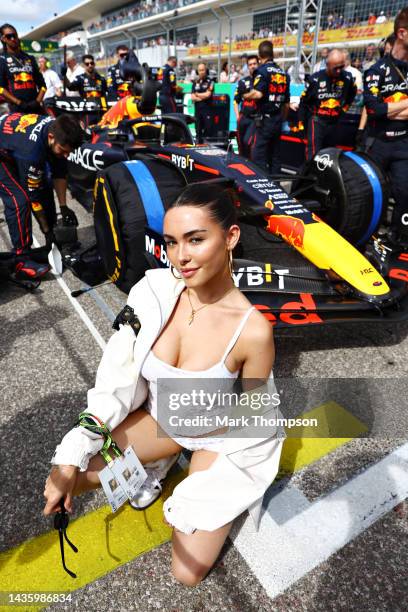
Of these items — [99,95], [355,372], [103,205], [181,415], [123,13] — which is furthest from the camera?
[123,13]

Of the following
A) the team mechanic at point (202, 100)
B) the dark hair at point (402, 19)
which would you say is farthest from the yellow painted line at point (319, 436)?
the team mechanic at point (202, 100)

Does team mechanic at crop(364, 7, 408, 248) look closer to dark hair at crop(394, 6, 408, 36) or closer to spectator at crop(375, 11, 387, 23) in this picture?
dark hair at crop(394, 6, 408, 36)

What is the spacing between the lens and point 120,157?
3.96 meters

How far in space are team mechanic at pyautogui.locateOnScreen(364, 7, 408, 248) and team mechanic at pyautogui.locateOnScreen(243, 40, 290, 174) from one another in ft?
8.40

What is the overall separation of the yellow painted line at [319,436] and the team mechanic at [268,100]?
5.21m

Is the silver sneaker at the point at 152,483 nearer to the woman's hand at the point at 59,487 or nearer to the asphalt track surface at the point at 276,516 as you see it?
the asphalt track surface at the point at 276,516

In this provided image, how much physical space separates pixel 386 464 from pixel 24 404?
1772mm

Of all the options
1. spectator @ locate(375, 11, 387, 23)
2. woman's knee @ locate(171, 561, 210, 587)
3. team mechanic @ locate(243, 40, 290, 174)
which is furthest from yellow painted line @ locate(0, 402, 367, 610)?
spectator @ locate(375, 11, 387, 23)

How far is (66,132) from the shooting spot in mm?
3197

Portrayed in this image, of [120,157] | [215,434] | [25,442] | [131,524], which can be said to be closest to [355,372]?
[215,434]

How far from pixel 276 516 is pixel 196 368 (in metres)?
0.70

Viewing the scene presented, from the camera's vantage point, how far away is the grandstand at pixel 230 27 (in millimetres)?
15789

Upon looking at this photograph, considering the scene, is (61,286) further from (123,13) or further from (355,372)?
(123,13)

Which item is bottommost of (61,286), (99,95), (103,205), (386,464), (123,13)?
(386,464)
